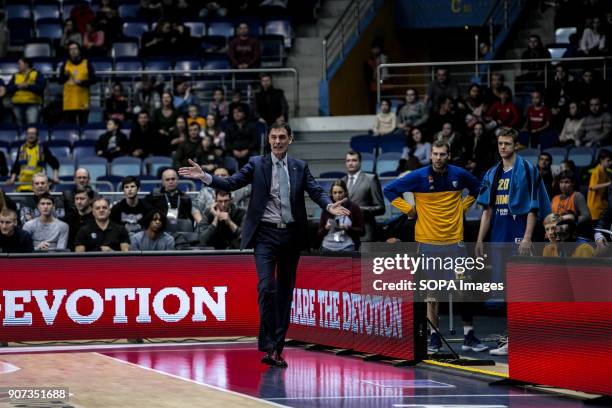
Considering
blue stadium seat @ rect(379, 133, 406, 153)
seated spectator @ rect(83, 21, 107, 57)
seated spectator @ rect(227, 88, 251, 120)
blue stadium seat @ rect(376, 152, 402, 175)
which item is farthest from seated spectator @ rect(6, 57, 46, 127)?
blue stadium seat @ rect(376, 152, 402, 175)

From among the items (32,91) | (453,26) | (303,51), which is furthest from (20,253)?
(453,26)

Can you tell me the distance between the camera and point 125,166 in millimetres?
20859

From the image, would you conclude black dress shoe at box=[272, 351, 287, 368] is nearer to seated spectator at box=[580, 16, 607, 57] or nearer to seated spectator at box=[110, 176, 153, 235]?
seated spectator at box=[110, 176, 153, 235]

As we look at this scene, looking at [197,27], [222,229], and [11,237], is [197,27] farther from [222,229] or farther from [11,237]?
[11,237]

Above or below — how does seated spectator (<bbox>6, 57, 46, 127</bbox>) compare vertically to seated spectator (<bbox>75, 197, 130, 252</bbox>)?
above

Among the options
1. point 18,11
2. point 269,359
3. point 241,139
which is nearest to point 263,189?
point 269,359


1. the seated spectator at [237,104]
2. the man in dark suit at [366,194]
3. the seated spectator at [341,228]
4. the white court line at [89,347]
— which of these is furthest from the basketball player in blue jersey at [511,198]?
the seated spectator at [237,104]

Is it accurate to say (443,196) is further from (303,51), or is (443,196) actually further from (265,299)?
(303,51)

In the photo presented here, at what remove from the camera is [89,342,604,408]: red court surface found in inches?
360

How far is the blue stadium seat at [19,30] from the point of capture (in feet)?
88.7

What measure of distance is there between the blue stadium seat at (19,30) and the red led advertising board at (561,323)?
19106mm

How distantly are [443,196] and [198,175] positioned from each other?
2.76 m

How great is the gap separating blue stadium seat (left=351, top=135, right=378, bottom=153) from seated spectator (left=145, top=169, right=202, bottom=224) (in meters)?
5.10

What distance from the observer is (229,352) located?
12680 mm
